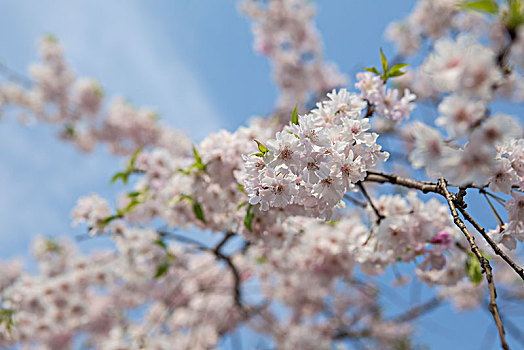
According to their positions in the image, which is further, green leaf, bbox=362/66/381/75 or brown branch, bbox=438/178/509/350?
green leaf, bbox=362/66/381/75

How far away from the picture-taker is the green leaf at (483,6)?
683 millimetres

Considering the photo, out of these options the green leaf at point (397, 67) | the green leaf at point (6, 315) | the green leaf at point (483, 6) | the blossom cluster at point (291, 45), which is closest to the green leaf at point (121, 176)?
the green leaf at point (6, 315)

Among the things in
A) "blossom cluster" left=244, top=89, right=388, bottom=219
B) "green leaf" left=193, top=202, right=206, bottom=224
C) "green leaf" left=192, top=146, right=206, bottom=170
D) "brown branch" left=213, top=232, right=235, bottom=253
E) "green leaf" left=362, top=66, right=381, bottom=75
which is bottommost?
"blossom cluster" left=244, top=89, right=388, bottom=219

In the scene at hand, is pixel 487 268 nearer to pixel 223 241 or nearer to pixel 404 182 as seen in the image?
pixel 404 182

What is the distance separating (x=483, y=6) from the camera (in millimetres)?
689

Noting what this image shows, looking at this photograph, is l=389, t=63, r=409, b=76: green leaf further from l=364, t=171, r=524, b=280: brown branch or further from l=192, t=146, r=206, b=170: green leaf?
l=192, t=146, r=206, b=170: green leaf

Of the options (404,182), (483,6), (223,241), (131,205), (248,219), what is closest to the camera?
(483,6)

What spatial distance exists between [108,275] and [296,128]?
3.47 metres

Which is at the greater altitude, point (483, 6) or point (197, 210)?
point (197, 210)

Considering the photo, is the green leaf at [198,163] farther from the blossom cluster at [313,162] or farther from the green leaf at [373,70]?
the green leaf at [373,70]

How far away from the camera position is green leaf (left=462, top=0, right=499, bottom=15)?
0.68m

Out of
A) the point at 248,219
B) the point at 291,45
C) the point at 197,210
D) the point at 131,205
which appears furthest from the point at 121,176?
the point at 291,45

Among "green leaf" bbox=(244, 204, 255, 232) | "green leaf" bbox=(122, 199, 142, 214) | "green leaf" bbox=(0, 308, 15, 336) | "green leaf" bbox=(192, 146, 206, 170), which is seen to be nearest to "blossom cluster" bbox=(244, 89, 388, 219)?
"green leaf" bbox=(244, 204, 255, 232)

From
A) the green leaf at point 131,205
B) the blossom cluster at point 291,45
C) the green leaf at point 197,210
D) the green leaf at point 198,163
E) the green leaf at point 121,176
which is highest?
the blossom cluster at point 291,45
